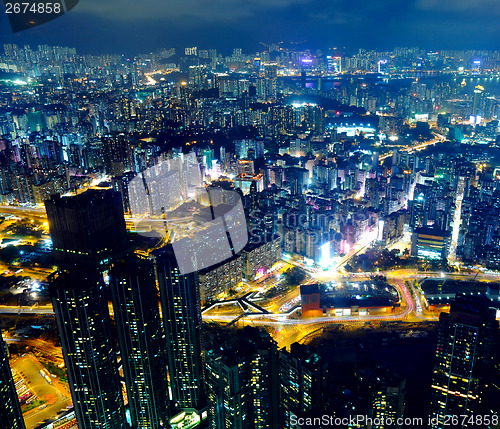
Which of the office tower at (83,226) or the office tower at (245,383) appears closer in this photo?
the office tower at (245,383)

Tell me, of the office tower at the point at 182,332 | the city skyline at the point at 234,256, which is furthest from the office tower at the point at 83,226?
the office tower at the point at 182,332

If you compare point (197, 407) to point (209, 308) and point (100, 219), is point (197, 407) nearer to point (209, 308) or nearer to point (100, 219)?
point (209, 308)

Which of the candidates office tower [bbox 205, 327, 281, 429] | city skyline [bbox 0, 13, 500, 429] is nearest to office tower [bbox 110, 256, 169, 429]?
city skyline [bbox 0, 13, 500, 429]

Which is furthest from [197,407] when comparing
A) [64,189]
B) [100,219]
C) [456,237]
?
[64,189]

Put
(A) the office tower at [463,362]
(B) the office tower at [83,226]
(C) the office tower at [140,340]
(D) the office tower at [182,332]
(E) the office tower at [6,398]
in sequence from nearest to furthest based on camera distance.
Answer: (E) the office tower at [6,398] < (A) the office tower at [463,362] < (C) the office tower at [140,340] < (D) the office tower at [182,332] < (B) the office tower at [83,226]

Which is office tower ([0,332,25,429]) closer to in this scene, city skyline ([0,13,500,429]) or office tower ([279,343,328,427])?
city skyline ([0,13,500,429])

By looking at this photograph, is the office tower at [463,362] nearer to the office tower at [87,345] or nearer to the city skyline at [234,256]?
the city skyline at [234,256]
